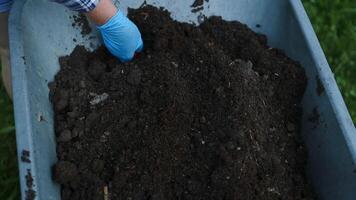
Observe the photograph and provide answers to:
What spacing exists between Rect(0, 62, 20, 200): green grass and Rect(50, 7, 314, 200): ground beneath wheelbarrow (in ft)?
2.03

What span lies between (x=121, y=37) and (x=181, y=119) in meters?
0.36

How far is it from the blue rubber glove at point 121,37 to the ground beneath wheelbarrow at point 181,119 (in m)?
0.04

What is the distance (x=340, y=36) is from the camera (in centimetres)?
265

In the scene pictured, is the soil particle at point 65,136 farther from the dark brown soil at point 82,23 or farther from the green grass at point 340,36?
the green grass at point 340,36

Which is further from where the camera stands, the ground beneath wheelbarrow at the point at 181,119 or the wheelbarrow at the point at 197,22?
the ground beneath wheelbarrow at the point at 181,119

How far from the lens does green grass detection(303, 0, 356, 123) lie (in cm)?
248

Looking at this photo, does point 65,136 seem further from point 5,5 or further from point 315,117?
point 315,117

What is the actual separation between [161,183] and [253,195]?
0.28m

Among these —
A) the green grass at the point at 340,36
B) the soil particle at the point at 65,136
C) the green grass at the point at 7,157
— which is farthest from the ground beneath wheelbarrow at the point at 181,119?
the green grass at the point at 340,36

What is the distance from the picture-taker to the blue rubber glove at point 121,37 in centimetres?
177

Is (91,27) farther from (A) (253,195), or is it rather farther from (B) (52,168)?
(A) (253,195)

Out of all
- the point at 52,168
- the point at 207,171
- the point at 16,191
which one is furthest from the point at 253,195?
the point at 16,191

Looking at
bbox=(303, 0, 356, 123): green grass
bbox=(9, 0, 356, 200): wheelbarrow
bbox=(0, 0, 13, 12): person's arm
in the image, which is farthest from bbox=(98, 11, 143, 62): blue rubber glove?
bbox=(303, 0, 356, 123): green grass

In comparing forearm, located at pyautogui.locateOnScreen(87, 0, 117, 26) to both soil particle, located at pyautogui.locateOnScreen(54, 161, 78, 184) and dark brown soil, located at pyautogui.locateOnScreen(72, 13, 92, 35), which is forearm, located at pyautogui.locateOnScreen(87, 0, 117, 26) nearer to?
dark brown soil, located at pyautogui.locateOnScreen(72, 13, 92, 35)
